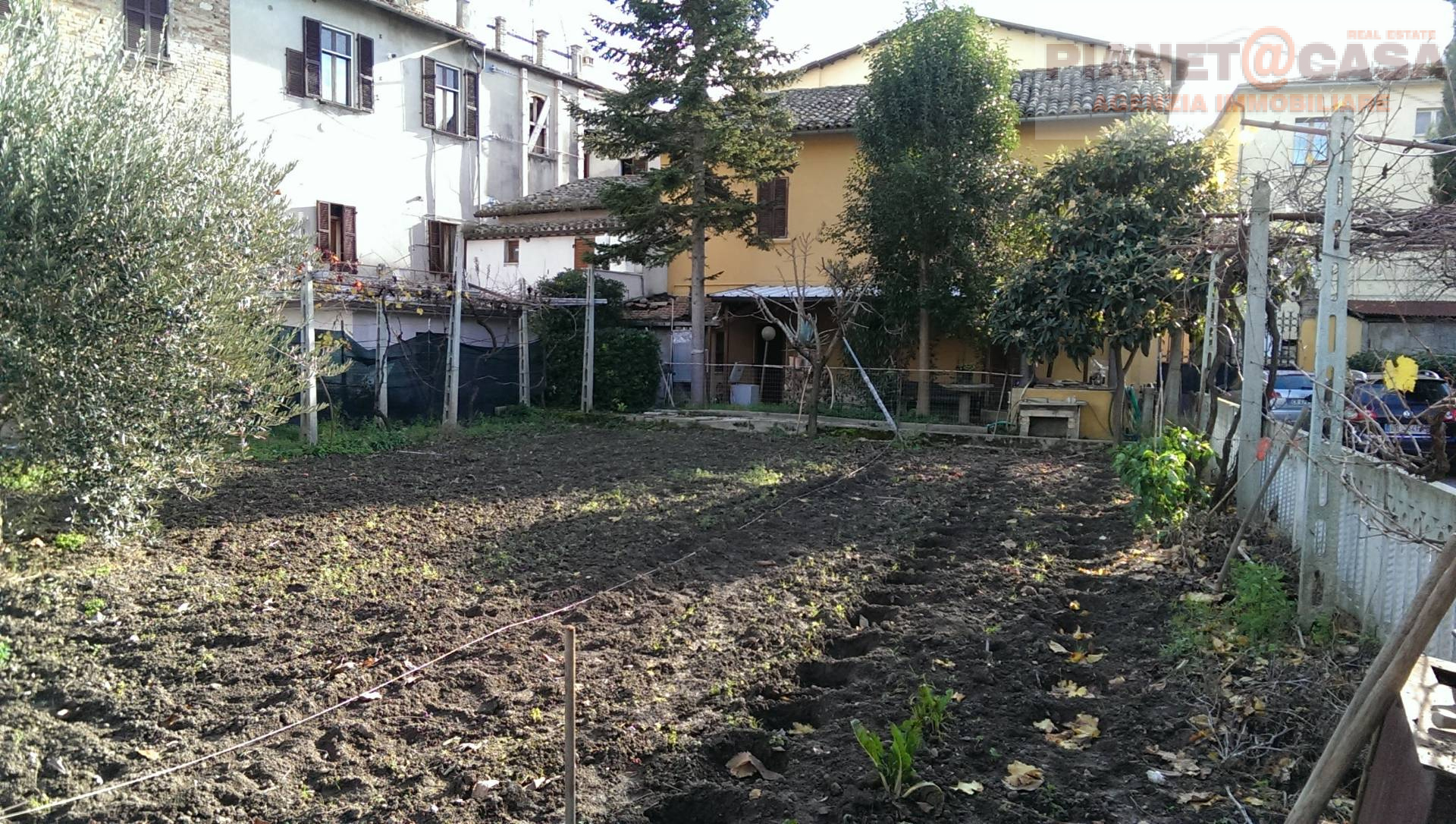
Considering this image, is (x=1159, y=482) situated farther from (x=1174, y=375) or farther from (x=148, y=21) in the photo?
(x=148, y=21)

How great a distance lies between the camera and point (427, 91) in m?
23.9

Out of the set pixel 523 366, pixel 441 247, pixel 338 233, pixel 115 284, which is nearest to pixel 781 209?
pixel 523 366

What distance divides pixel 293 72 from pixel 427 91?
12.3 feet

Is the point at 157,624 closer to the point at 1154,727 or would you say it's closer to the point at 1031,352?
the point at 1154,727

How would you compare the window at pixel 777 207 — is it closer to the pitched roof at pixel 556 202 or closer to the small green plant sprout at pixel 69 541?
the pitched roof at pixel 556 202

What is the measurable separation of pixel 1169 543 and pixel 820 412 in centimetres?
1075

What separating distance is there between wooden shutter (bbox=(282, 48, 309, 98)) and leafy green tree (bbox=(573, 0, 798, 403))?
6429 millimetres

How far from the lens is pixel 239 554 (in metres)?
7.72

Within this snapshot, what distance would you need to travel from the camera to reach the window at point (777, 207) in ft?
78.4

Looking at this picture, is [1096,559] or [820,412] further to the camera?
[820,412]

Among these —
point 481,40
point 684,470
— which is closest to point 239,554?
point 684,470

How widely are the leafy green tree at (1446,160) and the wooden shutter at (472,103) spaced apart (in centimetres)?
2045

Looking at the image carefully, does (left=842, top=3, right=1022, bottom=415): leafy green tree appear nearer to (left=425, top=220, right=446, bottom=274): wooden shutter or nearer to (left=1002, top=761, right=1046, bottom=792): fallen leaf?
(left=425, top=220, right=446, bottom=274): wooden shutter

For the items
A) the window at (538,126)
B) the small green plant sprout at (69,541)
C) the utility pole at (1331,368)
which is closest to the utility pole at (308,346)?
the small green plant sprout at (69,541)
